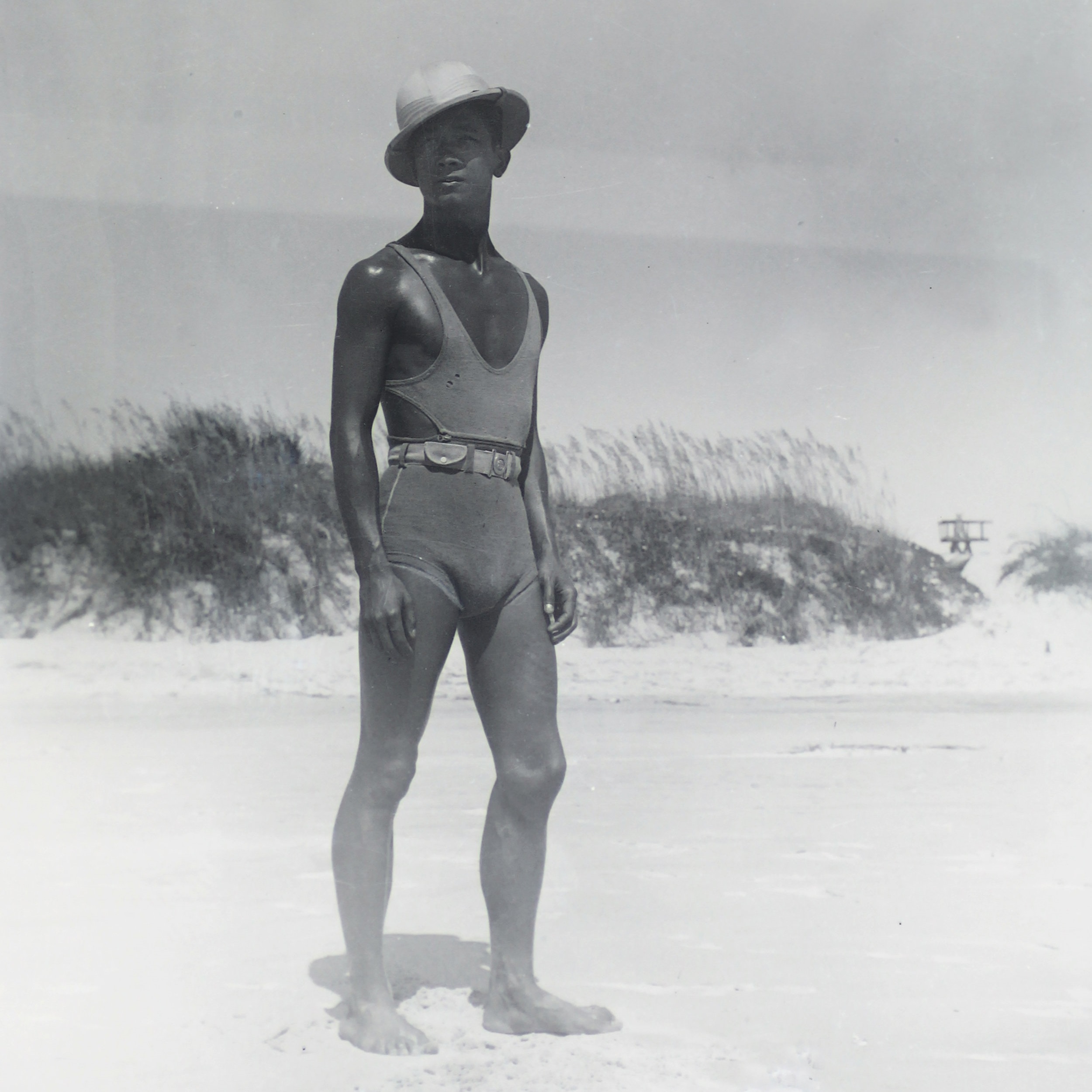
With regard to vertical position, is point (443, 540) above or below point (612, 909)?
above

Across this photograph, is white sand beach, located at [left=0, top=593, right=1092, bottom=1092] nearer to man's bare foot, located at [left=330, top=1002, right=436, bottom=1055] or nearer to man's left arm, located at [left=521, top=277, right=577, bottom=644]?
man's bare foot, located at [left=330, top=1002, right=436, bottom=1055]

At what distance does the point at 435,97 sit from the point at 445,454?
863mm

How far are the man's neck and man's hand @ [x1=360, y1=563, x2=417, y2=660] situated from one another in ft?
2.69

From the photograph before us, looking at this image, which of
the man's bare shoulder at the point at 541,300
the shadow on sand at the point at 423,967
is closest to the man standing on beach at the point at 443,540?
the man's bare shoulder at the point at 541,300

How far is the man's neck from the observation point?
11.2 feet

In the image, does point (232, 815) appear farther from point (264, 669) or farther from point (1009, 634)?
point (1009, 634)

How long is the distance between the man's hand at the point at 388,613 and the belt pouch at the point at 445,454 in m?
0.29

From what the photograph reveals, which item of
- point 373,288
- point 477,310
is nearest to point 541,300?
point 477,310

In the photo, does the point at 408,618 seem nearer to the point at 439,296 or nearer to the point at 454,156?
the point at 439,296

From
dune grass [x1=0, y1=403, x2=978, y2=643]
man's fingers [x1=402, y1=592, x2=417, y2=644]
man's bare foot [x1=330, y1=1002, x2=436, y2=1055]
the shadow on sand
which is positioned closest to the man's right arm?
man's fingers [x1=402, y1=592, x2=417, y2=644]

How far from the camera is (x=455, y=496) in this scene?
132 inches

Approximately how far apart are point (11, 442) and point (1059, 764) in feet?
25.1

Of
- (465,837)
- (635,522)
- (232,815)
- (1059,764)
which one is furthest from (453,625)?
(635,522)

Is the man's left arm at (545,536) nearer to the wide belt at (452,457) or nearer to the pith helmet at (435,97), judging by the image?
the wide belt at (452,457)
